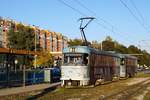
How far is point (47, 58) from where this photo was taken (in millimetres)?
97188

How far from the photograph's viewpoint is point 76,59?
99.1 feet

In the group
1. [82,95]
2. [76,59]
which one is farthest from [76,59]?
[82,95]

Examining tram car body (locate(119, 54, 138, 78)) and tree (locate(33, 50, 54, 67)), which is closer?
tram car body (locate(119, 54, 138, 78))

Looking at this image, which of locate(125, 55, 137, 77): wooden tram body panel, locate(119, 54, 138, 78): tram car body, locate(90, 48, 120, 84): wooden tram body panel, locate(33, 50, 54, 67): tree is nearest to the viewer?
locate(90, 48, 120, 84): wooden tram body panel

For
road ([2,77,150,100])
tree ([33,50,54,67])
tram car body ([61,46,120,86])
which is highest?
tree ([33,50,54,67])

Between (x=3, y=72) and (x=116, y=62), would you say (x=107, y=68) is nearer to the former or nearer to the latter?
(x=116, y=62)

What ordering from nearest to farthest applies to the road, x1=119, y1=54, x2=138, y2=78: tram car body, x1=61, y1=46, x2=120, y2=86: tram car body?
the road
x1=61, y1=46, x2=120, y2=86: tram car body
x1=119, y1=54, x2=138, y2=78: tram car body

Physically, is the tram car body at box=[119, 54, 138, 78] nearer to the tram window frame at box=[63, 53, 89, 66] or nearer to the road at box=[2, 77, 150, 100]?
the tram window frame at box=[63, 53, 89, 66]

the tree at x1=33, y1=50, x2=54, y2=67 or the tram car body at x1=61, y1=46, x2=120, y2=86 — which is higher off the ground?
the tree at x1=33, y1=50, x2=54, y2=67

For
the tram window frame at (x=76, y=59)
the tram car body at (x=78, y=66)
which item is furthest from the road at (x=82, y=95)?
the tram window frame at (x=76, y=59)

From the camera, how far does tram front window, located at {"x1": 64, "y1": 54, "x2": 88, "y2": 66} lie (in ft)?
98.7

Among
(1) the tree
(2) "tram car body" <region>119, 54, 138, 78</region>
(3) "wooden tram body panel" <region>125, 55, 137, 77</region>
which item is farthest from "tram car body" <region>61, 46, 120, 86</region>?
(1) the tree

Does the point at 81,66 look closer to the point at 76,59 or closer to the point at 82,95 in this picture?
the point at 76,59

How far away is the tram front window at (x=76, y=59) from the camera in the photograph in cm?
3009
